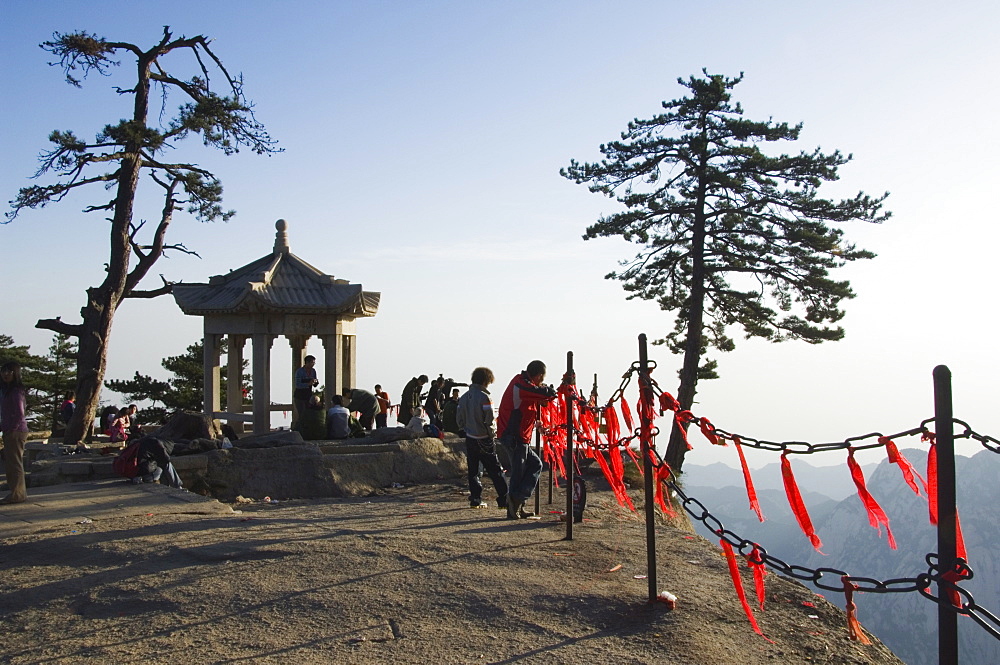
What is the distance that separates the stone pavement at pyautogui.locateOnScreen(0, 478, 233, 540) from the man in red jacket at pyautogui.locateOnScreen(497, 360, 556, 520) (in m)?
2.82

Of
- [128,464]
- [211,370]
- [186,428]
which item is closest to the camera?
[128,464]

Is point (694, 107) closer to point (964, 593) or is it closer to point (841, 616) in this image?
point (841, 616)

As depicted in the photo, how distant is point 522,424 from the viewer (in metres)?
7.77

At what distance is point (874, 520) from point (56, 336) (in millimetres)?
31522

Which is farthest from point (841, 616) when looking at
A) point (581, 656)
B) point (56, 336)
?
point (56, 336)

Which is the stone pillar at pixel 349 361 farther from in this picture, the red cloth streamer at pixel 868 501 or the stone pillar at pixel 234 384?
the red cloth streamer at pixel 868 501

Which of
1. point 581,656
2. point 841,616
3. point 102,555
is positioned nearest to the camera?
point 581,656

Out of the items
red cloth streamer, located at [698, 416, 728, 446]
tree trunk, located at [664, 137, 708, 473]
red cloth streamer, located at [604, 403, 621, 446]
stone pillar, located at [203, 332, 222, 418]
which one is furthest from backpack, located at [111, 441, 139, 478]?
tree trunk, located at [664, 137, 708, 473]

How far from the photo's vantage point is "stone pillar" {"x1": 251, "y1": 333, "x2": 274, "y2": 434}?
15.2 metres

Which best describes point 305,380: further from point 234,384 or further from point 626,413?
point 626,413

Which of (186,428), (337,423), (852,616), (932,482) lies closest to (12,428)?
(186,428)

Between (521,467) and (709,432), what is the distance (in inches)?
127

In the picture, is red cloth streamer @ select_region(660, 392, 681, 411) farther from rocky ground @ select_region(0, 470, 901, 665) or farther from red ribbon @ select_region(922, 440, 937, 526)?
red ribbon @ select_region(922, 440, 937, 526)

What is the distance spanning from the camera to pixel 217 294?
15.5 metres
